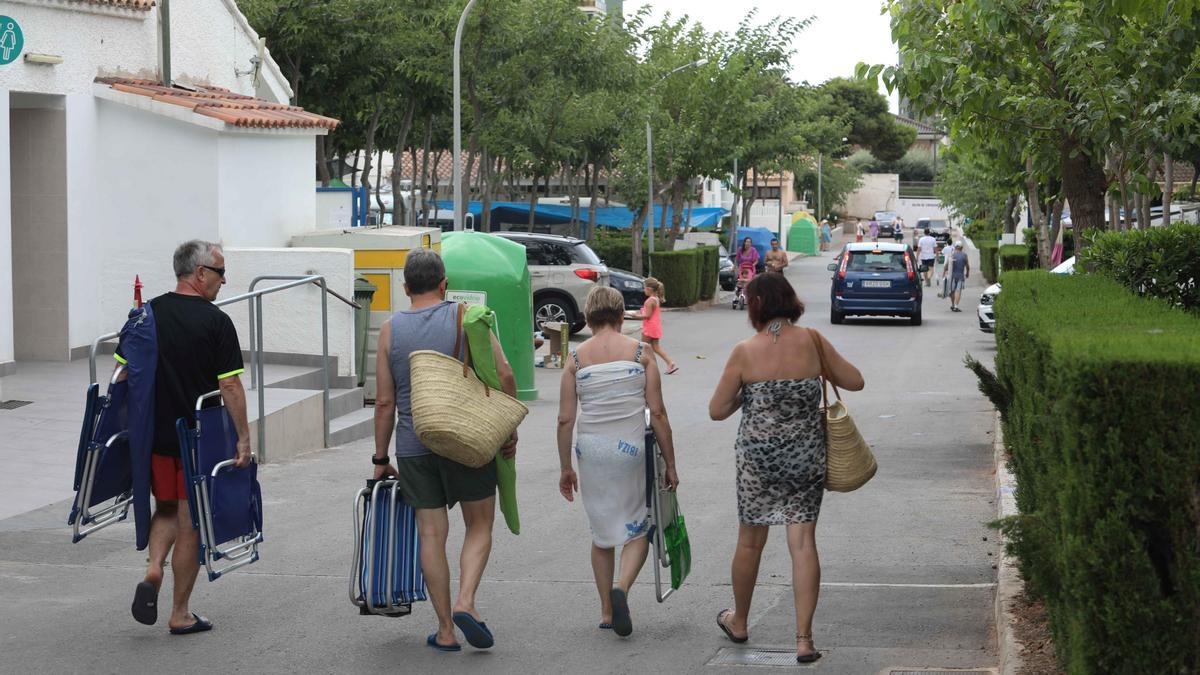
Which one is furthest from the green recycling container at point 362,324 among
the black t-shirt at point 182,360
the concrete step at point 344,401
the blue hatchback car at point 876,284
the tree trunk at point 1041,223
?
the blue hatchback car at point 876,284

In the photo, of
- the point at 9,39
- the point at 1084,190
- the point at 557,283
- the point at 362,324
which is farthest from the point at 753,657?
the point at 557,283

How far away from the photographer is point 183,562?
21.4 feet

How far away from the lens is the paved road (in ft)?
20.4

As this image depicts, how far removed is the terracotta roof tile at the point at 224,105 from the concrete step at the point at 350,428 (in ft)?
11.8

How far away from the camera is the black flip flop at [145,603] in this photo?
6352mm

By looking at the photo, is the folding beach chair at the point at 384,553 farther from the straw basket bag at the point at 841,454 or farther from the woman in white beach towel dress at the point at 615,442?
the straw basket bag at the point at 841,454

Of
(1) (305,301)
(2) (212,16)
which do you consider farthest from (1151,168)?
(2) (212,16)

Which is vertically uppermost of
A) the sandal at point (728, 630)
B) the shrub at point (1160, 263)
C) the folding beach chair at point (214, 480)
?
the shrub at point (1160, 263)

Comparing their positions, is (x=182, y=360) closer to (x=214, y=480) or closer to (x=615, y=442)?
(x=214, y=480)

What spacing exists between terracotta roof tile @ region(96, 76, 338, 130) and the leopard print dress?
10633 millimetres

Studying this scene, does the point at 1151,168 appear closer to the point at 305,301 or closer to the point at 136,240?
the point at 305,301

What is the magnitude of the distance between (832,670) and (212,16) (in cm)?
1516

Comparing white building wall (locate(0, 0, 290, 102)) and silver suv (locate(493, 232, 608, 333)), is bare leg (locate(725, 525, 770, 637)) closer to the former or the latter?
white building wall (locate(0, 0, 290, 102))

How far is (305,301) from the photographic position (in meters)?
14.9
